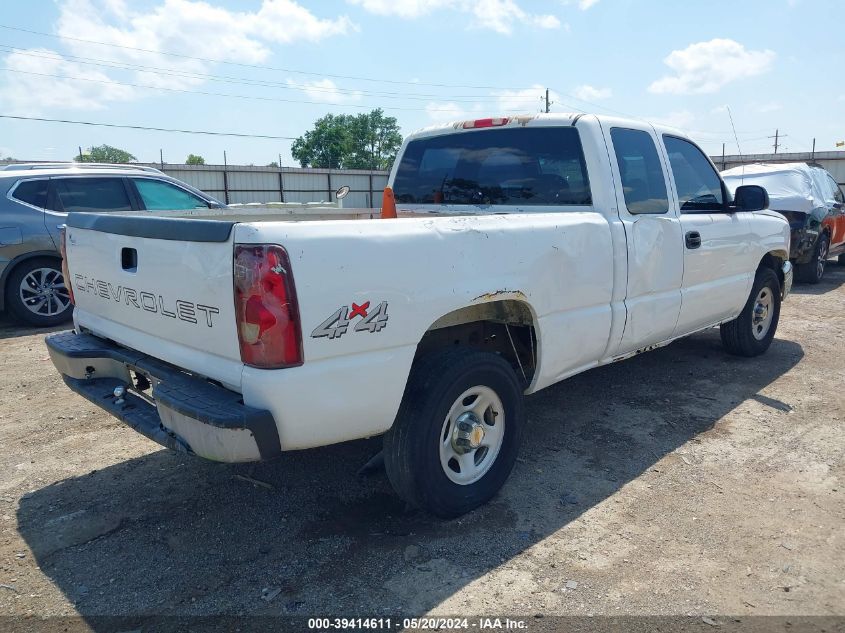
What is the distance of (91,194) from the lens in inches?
315

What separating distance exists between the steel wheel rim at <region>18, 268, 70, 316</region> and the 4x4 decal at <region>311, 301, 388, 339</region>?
624 cm

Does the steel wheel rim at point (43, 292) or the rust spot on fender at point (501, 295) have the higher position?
the rust spot on fender at point (501, 295)

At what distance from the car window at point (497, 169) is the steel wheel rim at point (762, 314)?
2.94 metres

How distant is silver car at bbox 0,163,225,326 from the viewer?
24.2 feet

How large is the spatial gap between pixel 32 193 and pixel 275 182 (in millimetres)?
20228

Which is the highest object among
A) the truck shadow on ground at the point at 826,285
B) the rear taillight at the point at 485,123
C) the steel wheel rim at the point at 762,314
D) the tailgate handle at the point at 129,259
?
the rear taillight at the point at 485,123

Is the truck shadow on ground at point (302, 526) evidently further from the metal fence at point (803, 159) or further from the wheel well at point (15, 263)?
the metal fence at point (803, 159)

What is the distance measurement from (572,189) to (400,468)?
201cm

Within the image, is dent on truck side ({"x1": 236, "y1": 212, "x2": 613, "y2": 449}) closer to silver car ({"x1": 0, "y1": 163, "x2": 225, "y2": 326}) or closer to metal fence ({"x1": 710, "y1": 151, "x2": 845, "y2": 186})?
silver car ({"x1": 0, "y1": 163, "x2": 225, "y2": 326})

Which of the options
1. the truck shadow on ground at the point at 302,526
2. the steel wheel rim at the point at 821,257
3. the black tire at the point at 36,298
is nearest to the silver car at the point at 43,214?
the black tire at the point at 36,298

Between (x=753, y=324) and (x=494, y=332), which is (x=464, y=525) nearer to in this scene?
(x=494, y=332)

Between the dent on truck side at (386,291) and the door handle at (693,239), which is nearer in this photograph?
the dent on truck side at (386,291)

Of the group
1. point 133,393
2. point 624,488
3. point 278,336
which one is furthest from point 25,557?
point 624,488

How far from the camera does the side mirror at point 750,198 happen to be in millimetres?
5016
